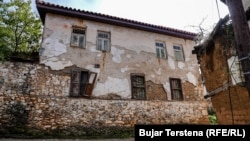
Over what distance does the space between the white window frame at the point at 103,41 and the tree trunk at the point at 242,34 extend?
8.38 metres

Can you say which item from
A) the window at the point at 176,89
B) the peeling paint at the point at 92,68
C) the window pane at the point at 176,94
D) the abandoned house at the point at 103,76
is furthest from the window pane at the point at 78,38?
the window pane at the point at 176,94

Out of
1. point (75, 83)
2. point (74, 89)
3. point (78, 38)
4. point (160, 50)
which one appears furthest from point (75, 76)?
point (160, 50)

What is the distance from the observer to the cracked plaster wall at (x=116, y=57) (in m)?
10.2

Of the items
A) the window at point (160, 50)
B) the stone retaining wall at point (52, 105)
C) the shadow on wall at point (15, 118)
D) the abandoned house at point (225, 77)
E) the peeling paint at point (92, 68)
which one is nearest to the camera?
the abandoned house at point (225, 77)

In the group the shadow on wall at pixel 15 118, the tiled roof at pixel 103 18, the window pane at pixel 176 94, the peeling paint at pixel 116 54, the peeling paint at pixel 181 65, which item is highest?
the tiled roof at pixel 103 18

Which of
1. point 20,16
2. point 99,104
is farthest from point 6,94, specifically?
point 20,16

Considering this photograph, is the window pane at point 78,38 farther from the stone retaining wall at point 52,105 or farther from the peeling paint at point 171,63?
the peeling paint at point 171,63

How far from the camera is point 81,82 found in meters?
10.1

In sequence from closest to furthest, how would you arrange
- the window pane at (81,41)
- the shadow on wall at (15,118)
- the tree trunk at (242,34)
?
the tree trunk at (242,34)
the shadow on wall at (15,118)
the window pane at (81,41)

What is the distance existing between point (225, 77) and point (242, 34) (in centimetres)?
281

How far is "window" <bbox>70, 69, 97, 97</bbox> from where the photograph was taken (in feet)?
32.4

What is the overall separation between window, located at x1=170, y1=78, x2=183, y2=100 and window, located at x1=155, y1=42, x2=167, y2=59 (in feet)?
5.38

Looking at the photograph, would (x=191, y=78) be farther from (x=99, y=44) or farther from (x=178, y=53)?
(x=99, y=44)

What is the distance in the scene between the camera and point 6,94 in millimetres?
8750
